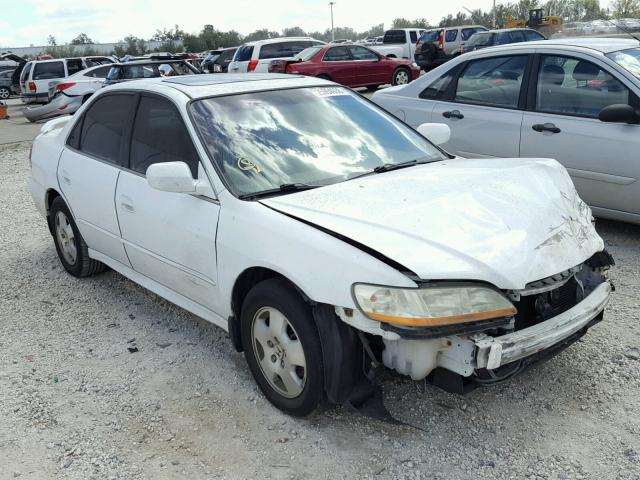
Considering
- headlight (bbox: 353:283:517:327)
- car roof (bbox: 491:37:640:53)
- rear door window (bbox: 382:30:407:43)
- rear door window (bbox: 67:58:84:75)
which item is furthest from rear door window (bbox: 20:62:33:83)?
headlight (bbox: 353:283:517:327)

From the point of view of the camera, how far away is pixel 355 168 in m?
3.48

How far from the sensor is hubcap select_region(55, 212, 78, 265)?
195 inches

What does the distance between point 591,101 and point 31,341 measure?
4.62 meters

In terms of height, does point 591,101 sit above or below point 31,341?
above

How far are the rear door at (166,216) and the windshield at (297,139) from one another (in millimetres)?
186

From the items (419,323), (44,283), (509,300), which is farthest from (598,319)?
(44,283)

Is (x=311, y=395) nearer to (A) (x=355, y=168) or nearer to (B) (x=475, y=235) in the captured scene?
(B) (x=475, y=235)

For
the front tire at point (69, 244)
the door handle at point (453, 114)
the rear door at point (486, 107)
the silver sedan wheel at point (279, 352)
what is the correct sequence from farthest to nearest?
the door handle at point (453, 114)
the rear door at point (486, 107)
the front tire at point (69, 244)
the silver sedan wheel at point (279, 352)

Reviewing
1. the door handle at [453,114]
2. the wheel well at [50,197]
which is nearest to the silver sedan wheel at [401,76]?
the door handle at [453,114]

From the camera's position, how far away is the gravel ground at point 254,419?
A: 271 cm

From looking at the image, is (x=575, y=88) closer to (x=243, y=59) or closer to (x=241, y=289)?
(x=241, y=289)

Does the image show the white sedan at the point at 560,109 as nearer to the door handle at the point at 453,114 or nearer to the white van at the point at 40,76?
the door handle at the point at 453,114

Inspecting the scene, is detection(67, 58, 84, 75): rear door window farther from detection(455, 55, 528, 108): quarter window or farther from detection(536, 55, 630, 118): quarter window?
detection(536, 55, 630, 118): quarter window

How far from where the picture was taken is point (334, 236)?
270 cm
